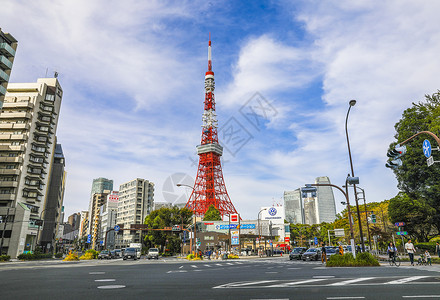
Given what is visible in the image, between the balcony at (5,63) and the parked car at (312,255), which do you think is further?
the balcony at (5,63)

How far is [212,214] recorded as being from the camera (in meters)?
80.7

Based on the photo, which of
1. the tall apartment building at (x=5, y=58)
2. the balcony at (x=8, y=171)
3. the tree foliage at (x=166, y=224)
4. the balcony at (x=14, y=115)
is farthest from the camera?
the tree foliage at (x=166, y=224)

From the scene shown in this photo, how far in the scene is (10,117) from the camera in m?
62.1

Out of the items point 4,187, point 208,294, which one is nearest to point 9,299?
point 208,294

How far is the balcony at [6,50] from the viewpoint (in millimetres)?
49500

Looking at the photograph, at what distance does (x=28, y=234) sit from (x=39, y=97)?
2955 cm

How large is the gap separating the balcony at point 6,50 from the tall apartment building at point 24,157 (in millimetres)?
14011

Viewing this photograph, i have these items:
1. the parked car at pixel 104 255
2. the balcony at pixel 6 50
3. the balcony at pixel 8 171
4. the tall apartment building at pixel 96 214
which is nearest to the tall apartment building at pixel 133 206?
the tall apartment building at pixel 96 214

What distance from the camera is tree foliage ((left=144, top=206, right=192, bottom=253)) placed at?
68.8m

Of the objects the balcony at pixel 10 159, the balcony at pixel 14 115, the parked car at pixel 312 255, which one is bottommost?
the parked car at pixel 312 255

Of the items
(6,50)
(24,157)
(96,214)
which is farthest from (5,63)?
(96,214)

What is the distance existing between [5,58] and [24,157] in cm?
2090

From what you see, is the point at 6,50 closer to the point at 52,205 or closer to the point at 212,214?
the point at 52,205

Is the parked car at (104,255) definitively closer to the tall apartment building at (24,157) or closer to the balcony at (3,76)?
the tall apartment building at (24,157)
